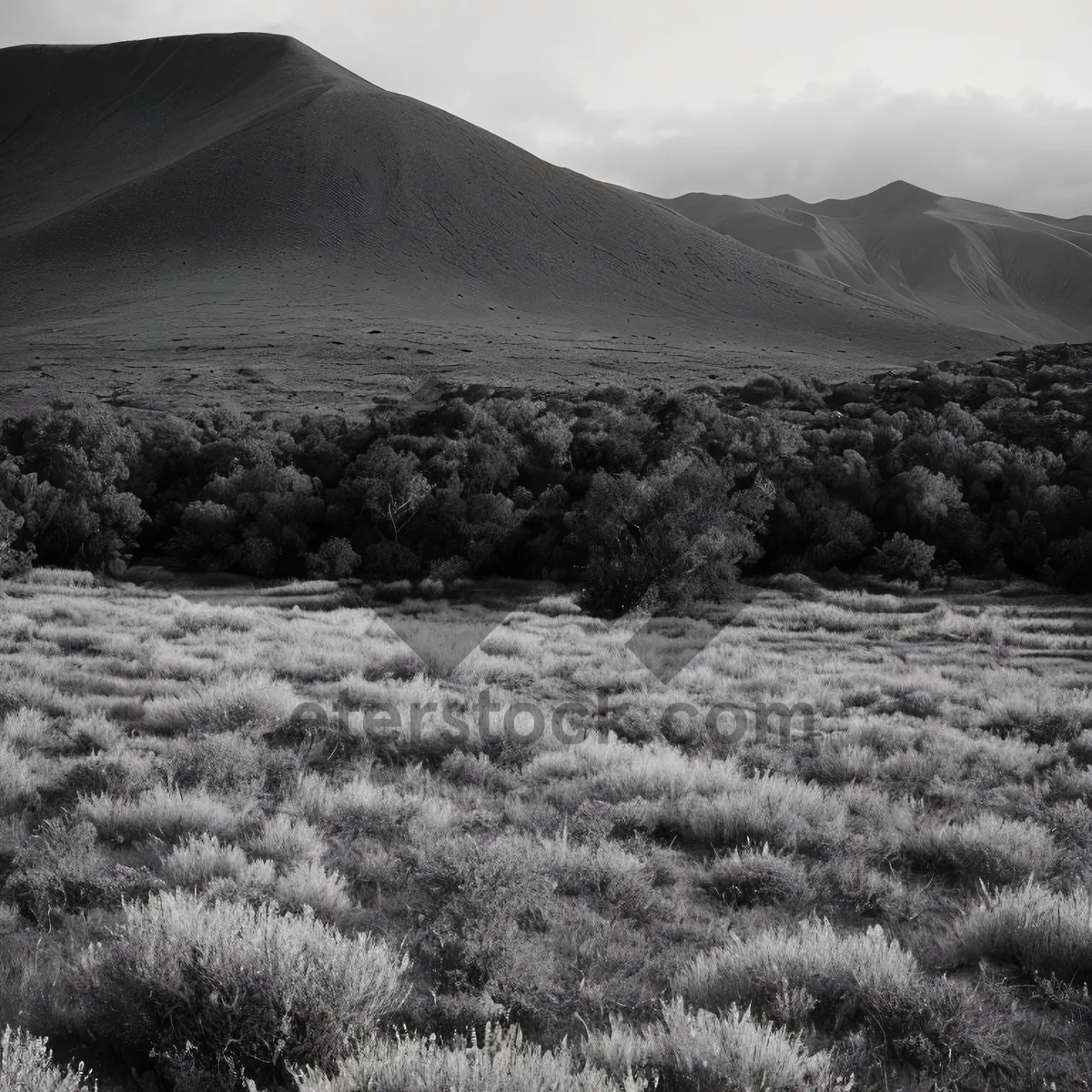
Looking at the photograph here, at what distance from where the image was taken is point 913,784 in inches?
258

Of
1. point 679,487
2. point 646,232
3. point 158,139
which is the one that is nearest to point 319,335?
point 679,487

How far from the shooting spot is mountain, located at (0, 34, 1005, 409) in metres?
55.4

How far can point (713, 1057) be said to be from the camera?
278 centimetres

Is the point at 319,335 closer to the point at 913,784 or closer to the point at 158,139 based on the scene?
the point at 913,784

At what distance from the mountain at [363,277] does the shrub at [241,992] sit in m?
44.1

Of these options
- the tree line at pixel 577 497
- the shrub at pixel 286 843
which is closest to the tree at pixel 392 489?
the tree line at pixel 577 497

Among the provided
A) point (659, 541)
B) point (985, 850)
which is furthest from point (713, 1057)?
point (659, 541)

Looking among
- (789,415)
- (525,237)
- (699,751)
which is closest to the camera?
(699,751)

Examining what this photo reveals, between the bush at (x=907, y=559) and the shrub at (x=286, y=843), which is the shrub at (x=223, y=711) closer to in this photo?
the shrub at (x=286, y=843)

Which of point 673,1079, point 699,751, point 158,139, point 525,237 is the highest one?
point 158,139

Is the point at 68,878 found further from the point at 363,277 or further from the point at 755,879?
the point at 363,277

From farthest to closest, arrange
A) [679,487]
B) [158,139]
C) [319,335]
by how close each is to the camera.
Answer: [158,139] < [319,335] < [679,487]

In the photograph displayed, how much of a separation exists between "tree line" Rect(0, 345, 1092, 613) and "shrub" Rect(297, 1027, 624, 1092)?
16.0 m

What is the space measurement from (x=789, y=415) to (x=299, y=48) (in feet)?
601
